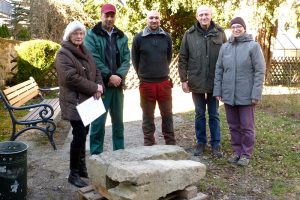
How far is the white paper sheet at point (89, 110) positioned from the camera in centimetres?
404

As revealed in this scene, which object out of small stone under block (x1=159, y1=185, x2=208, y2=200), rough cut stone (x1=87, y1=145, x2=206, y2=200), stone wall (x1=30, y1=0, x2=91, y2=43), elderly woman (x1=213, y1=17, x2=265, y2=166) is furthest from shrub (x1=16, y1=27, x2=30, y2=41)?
small stone under block (x1=159, y1=185, x2=208, y2=200)

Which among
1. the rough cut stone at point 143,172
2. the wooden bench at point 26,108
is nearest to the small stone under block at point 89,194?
the rough cut stone at point 143,172

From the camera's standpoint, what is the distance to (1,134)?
681 cm

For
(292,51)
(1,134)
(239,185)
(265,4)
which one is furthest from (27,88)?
(292,51)

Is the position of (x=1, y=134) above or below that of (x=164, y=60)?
below

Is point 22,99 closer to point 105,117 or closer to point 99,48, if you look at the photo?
point 105,117

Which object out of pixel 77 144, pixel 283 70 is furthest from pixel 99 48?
pixel 283 70

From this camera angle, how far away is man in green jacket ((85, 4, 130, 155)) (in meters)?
4.74

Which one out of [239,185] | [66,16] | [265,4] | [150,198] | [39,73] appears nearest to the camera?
[150,198]

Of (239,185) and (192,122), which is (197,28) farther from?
(192,122)

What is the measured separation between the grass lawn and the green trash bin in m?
2.03

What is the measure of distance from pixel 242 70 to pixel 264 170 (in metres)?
1.43

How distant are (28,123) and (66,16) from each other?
1175 centimetres

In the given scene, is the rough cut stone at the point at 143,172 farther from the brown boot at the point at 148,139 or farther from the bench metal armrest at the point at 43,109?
the bench metal armrest at the point at 43,109
